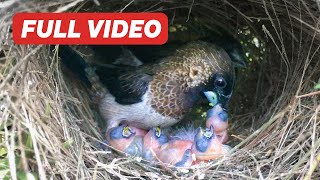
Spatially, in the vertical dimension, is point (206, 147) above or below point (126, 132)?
below

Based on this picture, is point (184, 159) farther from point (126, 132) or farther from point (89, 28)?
point (89, 28)

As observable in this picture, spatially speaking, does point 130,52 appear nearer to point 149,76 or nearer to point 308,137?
point 149,76

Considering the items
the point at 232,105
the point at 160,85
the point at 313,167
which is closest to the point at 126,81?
the point at 160,85

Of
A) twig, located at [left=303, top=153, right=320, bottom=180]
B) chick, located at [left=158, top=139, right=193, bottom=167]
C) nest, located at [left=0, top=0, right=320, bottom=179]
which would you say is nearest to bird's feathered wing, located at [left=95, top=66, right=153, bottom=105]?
nest, located at [left=0, top=0, right=320, bottom=179]

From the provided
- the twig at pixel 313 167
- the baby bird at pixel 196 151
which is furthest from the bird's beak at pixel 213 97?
the twig at pixel 313 167

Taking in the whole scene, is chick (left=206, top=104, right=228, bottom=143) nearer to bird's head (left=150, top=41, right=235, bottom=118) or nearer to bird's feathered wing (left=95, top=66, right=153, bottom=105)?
bird's head (left=150, top=41, right=235, bottom=118)

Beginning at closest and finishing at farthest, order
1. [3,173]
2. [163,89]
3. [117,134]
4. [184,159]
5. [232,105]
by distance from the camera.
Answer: [3,173] < [184,159] < [117,134] < [163,89] < [232,105]
